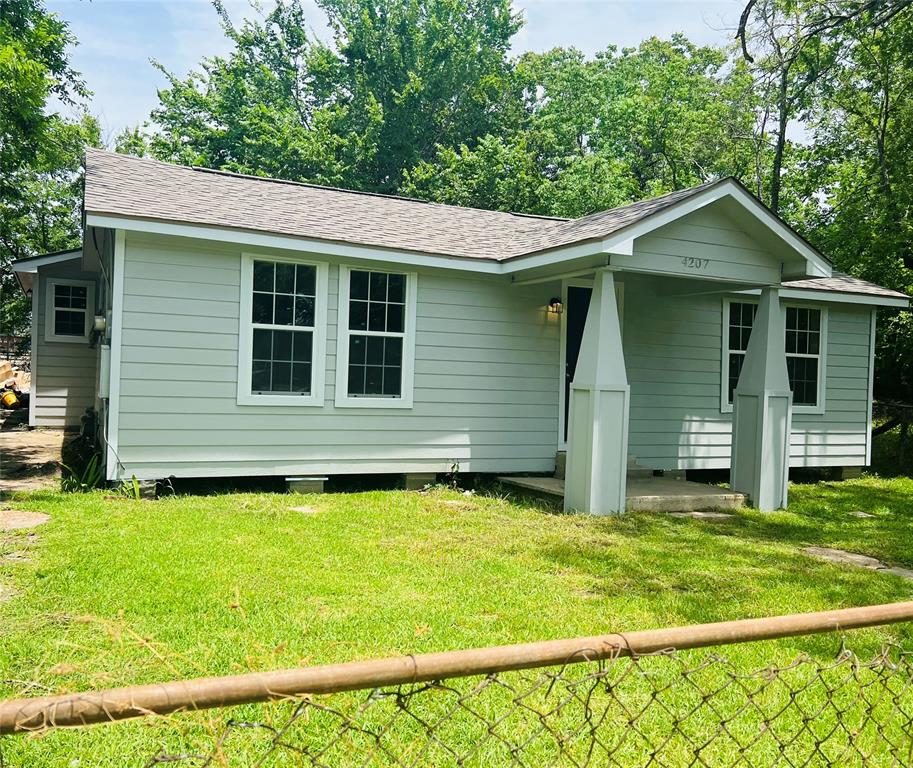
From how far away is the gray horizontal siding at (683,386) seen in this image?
10430 mm

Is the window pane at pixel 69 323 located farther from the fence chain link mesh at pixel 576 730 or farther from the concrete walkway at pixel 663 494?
the fence chain link mesh at pixel 576 730

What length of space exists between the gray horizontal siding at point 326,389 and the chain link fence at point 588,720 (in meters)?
5.23

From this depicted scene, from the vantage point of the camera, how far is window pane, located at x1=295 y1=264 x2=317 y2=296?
8.40m

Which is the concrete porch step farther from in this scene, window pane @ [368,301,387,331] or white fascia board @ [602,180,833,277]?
white fascia board @ [602,180,833,277]

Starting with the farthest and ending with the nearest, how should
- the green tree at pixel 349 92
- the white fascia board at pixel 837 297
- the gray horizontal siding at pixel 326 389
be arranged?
the green tree at pixel 349 92
the white fascia board at pixel 837 297
the gray horizontal siding at pixel 326 389

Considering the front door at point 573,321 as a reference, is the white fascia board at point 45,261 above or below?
above

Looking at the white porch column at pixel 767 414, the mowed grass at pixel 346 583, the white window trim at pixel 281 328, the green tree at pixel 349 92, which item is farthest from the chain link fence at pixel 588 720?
the green tree at pixel 349 92

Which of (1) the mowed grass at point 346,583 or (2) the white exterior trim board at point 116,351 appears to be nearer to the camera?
(1) the mowed grass at point 346,583

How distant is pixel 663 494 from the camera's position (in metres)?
8.55

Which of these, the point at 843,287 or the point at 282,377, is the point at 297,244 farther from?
the point at 843,287

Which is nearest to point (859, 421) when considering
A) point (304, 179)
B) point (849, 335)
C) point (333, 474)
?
point (849, 335)

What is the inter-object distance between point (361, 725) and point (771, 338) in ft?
24.1

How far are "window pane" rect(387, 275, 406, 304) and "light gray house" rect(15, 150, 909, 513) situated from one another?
0.03 meters

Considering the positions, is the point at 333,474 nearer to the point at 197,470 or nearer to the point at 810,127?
the point at 197,470
